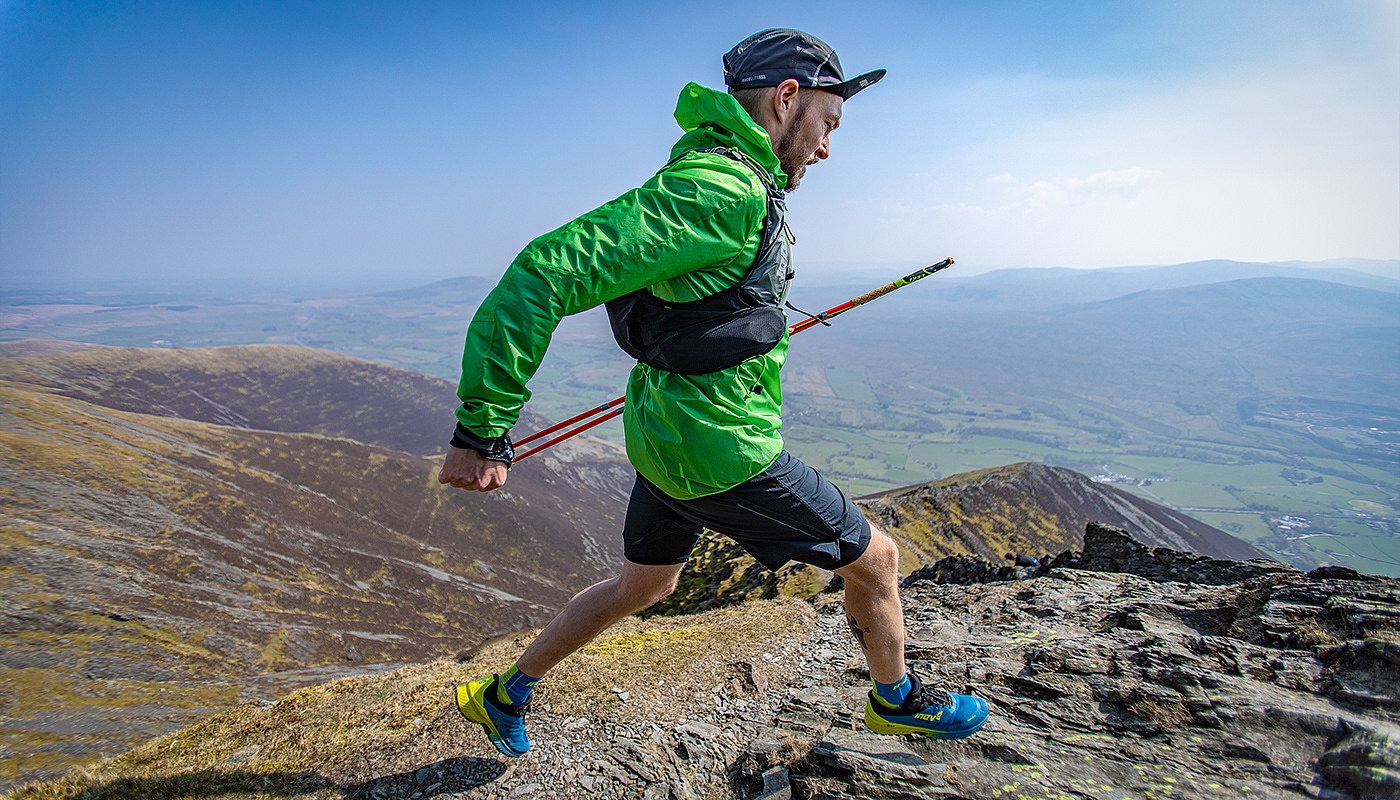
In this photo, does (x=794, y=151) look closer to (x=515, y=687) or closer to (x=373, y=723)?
(x=515, y=687)

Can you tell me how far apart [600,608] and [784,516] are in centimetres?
168

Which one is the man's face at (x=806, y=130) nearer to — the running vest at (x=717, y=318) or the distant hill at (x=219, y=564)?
the running vest at (x=717, y=318)

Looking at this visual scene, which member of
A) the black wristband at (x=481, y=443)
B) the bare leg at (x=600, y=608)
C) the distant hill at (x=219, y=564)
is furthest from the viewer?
the distant hill at (x=219, y=564)

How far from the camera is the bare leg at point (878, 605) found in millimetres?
3623

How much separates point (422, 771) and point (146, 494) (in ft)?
210

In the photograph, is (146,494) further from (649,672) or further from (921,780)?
(921,780)

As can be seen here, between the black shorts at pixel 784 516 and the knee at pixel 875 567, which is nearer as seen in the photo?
the black shorts at pixel 784 516

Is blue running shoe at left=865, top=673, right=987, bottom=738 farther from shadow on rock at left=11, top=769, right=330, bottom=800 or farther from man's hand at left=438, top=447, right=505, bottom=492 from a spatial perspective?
shadow on rock at left=11, top=769, right=330, bottom=800

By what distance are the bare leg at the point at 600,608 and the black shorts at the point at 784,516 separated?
0.58m

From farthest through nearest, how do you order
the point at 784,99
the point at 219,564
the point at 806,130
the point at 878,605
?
the point at 219,564 < the point at 878,605 < the point at 806,130 < the point at 784,99

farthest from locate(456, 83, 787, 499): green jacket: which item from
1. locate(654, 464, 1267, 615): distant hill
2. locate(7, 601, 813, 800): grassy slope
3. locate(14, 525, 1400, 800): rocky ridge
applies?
locate(654, 464, 1267, 615): distant hill

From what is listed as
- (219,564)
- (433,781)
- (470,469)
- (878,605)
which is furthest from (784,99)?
(219,564)

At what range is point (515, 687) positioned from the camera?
452cm

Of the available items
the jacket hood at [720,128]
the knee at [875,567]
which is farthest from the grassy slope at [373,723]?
the jacket hood at [720,128]
